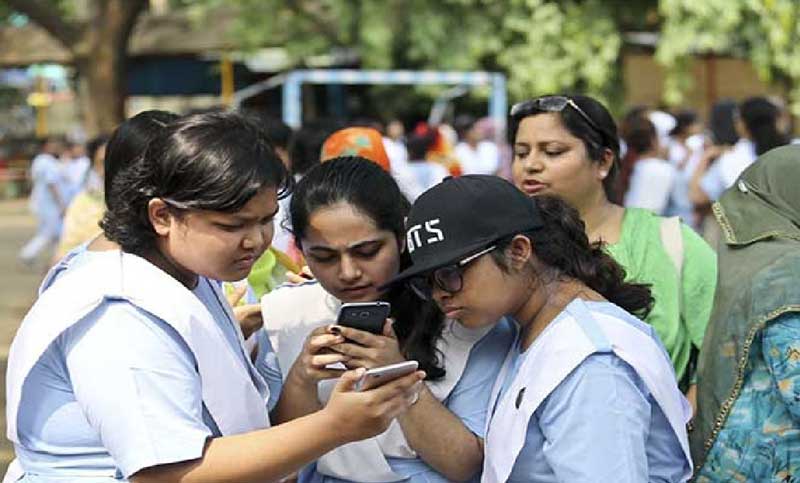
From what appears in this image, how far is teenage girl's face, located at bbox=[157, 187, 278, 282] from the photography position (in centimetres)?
225

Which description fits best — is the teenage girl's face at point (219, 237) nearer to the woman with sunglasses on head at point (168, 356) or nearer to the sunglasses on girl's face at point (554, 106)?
the woman with sunglasses on head at point (168, 356)

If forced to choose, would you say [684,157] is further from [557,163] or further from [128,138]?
[128,138]

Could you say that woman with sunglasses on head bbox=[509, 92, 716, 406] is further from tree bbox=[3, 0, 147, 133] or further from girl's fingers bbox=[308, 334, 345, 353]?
tree bbox=[3, 0, 147, 133]

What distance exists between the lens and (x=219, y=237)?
225 centimetres

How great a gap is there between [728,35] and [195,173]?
17.2 m

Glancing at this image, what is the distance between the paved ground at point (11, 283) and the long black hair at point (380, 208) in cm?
417

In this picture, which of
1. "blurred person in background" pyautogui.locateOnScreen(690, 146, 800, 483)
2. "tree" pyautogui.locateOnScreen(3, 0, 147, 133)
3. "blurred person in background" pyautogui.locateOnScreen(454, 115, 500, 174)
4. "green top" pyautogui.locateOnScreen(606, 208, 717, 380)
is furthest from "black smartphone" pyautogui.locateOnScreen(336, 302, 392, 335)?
"tree" pyautogui.locateOnScreen(3, 0, 147, 133)

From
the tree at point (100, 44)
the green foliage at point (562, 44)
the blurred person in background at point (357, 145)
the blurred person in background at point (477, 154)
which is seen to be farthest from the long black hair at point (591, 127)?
the green foliage at point (562, 44)

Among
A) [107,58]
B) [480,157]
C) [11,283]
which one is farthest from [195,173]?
[107,58]

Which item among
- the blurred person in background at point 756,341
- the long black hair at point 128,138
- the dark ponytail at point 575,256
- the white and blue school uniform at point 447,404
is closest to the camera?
the dark ponytail at point 575,256

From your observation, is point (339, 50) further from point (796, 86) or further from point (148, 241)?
point (148, 241)

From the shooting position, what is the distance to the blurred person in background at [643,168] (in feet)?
24.5

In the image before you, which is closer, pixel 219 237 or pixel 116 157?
pixel 219 237

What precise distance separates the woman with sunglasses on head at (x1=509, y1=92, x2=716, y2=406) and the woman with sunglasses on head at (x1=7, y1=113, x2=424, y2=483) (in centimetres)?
143
